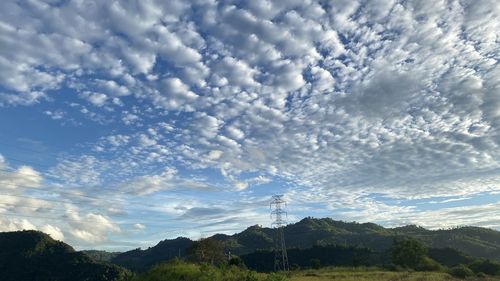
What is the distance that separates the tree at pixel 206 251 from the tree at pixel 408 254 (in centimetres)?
4332

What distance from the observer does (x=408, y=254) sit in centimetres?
10519

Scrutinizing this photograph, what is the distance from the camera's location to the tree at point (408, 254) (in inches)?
4070

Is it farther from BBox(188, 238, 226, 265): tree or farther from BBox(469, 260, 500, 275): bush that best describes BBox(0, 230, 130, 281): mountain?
BBox(469, 260, 500, 275): bush

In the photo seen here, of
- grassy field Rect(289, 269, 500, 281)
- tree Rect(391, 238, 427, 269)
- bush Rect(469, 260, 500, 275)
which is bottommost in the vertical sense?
grassy field Rect(289, 269, 500, 281)

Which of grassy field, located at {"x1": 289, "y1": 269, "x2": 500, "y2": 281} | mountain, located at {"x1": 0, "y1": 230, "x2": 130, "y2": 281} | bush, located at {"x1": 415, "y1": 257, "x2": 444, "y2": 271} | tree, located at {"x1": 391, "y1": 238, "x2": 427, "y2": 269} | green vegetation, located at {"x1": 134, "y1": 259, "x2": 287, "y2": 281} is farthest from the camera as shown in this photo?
mountain, located at {"x1": 0, "y1": 230, "x2": 130, "y2": 281}

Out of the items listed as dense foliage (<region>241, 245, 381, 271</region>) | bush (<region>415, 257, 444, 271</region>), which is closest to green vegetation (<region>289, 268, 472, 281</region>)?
bush (<region>415, 257, 444, 271</region>)

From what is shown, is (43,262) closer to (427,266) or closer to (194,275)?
(427,266)

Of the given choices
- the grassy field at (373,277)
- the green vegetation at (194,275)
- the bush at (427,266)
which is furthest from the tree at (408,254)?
the green vegetation at (194,275)

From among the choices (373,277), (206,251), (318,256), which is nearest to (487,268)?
(373,277)

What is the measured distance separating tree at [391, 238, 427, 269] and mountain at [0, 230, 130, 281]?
265 feet

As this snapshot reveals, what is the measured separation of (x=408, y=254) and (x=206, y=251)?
49096 mm

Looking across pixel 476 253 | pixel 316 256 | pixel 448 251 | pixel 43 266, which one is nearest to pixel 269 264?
pixel 316 256

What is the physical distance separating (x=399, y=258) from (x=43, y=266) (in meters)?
124

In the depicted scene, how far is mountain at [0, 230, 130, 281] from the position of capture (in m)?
150
